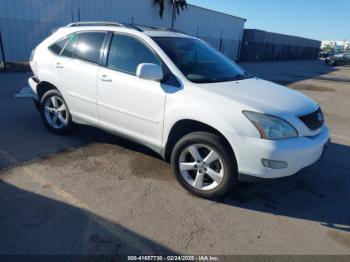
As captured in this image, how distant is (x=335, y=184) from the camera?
4.19 metres

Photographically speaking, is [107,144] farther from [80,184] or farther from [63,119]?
[80,184]

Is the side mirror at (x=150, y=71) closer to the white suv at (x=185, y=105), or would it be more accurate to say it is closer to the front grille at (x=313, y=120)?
the white suv at (x=185, y=105)

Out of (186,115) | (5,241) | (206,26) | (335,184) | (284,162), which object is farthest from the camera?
(206,26)

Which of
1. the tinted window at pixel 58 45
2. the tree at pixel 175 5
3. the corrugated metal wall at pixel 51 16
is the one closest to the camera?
the tinted window at pixel 58 45

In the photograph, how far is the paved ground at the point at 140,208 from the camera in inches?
111

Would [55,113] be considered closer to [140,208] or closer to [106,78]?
[106,78]

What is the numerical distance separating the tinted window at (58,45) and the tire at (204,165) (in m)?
2.66

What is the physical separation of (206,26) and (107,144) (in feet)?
90.3

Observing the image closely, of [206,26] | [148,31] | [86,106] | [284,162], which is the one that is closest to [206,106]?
[284,162]

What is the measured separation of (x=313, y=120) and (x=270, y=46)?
125 feet

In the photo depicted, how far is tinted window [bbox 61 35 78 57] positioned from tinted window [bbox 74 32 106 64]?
88 mm

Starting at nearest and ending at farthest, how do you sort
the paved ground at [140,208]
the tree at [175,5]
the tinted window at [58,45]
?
the paved ground at [140,208] < the tinted window at [58,45] < the tree at [175,5]

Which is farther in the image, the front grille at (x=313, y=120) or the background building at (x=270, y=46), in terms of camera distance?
the background building at (x=270, y=46)

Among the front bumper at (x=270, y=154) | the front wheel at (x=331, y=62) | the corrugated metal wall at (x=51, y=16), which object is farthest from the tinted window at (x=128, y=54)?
the front wheel at (x=331, y=62)
